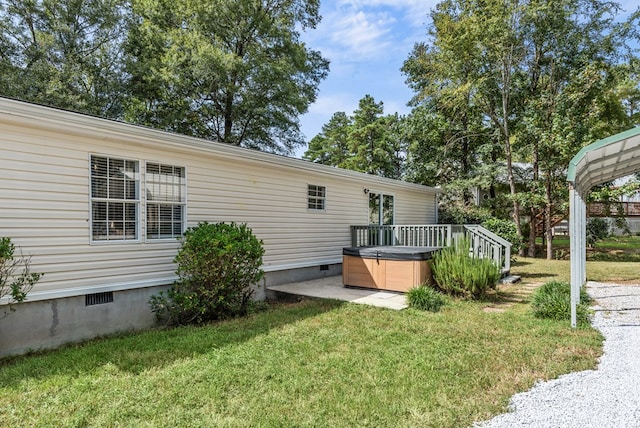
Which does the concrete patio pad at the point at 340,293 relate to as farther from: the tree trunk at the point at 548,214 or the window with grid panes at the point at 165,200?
the tree trunk at the point at 548,214

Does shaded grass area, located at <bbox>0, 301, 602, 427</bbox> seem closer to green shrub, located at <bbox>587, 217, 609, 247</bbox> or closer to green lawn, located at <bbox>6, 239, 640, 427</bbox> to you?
green lawn, located at <bbox>6, 239, 640, 427</bbox>

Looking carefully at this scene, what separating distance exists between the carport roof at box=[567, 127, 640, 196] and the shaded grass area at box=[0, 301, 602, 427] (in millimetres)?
2112

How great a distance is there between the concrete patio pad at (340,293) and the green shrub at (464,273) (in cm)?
84

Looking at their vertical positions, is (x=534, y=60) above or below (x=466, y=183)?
above

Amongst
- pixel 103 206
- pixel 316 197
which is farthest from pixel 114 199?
pixel 316 197

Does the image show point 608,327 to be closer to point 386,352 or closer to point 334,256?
point 386,352

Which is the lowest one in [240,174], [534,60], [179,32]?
[240,174]

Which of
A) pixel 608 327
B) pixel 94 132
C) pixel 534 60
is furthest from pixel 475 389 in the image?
pixel 534 60

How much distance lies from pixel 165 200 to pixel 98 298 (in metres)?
1.65

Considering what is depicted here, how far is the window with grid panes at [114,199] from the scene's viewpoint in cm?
497

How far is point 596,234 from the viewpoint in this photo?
51.2 feet

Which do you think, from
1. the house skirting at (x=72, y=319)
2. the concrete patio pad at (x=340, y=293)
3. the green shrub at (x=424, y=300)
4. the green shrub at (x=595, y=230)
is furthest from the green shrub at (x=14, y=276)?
the green shrub at (x=595, y=230)

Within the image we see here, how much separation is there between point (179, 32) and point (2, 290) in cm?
1426

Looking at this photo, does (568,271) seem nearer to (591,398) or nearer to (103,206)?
(591,398)
